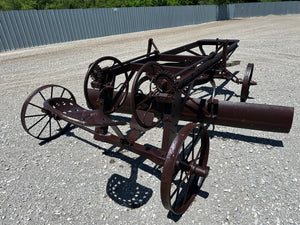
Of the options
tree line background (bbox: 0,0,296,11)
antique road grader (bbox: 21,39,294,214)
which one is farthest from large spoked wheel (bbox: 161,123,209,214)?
tree line background (bbox: 0,0,296,11)

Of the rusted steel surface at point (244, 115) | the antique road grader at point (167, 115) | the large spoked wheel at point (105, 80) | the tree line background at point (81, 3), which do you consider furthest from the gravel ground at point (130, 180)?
the tree line background at point (81, 3)

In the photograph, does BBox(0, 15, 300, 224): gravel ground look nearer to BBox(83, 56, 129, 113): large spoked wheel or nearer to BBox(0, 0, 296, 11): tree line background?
BBox(83, 56, 129, 113): large spoked wheel

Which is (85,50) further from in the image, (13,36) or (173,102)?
(173,102)

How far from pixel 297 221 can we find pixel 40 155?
398 cm

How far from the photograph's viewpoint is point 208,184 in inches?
122

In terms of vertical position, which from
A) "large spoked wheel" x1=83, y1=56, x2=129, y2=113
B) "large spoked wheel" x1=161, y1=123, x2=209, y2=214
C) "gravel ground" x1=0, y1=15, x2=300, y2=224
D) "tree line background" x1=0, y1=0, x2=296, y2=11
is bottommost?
"gravel ground" x1=0, y1=15, x2=300, y2=224

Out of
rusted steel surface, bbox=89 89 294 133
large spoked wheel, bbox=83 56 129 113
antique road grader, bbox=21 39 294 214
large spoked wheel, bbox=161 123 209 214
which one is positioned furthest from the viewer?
rusted steel surface, bbox=89 89 294 133

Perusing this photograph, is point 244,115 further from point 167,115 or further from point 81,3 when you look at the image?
point 81,3

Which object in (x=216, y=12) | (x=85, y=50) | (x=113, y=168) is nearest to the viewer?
(x=113, y=168)

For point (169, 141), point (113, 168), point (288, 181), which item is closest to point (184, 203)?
point (169, 141)

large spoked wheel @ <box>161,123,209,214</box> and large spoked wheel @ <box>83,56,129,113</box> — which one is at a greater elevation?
large spoked wheel @ <box>83,56,129,113</box>

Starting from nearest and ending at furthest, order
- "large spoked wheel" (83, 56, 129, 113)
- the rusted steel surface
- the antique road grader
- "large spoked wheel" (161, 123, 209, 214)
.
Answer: "large spoked wheel" (161, 123, 209, 214) → the antique road grader → "large spoked wheel" (83, 56, 129, 113) → the rusted steel surface

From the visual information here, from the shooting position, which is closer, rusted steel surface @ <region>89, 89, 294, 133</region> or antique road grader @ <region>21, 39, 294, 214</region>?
antique road grader @ <region>21, 39, 294, 214</region>

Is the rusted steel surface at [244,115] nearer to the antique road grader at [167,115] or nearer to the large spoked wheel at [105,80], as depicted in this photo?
the antique road grader at [167,115]
